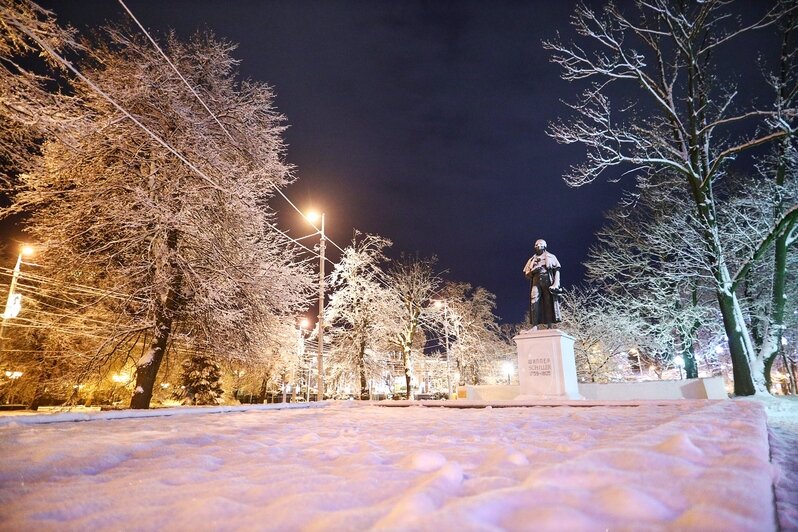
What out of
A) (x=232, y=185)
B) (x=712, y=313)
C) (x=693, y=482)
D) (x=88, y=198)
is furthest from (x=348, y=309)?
(x=693, y=482)

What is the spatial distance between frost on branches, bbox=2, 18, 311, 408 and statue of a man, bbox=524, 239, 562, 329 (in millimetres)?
8579

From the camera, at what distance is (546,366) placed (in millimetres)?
10766

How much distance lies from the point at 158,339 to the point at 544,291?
454 inches

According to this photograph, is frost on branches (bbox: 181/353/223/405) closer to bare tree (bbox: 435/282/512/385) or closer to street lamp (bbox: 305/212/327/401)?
street lamp (bbox: 305/212/327/401)

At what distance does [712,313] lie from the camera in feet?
56.6

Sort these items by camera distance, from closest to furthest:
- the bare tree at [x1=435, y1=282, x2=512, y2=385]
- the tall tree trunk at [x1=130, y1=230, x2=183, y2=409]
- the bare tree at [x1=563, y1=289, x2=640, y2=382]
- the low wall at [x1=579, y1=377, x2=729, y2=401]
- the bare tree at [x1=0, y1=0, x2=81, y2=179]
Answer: the bare tree at [x1=0, y1=0, x2=81, y2=179]
the tall tree trunk at [x1=130, y1=230, x2=183, y2=409]
the low wall at [x1=579, y1=377, x2=729, y2=401]
the bare tree at [x1=563, y1=289, x2=640, y2=382]
the bare tree at [x1=435, y1=282, x2=512, y2=385]

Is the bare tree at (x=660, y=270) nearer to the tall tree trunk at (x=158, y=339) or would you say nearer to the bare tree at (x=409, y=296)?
the bare tree at (x=409, y=296)

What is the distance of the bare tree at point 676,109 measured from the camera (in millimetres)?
11273

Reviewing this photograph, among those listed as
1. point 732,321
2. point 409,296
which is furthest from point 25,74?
point 409,296

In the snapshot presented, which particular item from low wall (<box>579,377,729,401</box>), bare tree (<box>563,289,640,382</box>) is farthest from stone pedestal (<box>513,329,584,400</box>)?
bare tree (<box>563,289,640,382</box>)

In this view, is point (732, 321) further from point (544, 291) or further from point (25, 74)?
point (25, 74)

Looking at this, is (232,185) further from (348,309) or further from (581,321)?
(581,321)

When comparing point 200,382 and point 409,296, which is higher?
point 409,296

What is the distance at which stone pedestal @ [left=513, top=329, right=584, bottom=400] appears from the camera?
10.5 metres
